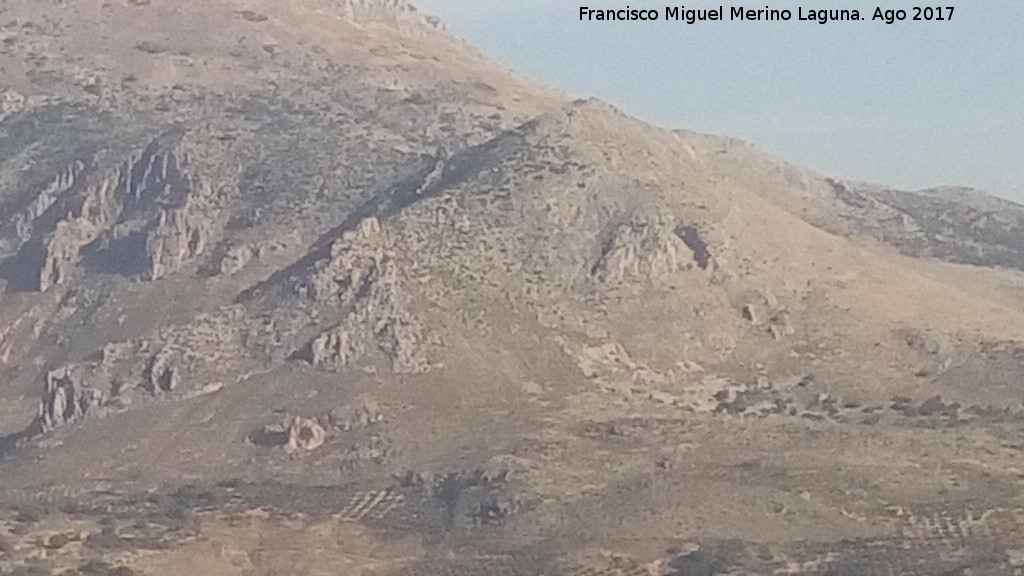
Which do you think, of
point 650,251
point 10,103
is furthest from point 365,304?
point 10,103

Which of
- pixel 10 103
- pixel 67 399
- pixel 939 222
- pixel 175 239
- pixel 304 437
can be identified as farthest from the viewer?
pixel 939 222

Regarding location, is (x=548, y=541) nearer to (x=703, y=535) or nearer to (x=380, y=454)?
(x=703, y=535)

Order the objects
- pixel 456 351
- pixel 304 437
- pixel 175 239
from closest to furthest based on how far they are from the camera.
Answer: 1. pixel 304 437
2. pixel 456 351
3. pixel 175 239

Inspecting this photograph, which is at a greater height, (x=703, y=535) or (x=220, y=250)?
(x=220, y=250)

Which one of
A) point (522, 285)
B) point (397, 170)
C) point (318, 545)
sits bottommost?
point (318, 545)

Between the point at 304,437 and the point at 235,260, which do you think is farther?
the point at 235,260

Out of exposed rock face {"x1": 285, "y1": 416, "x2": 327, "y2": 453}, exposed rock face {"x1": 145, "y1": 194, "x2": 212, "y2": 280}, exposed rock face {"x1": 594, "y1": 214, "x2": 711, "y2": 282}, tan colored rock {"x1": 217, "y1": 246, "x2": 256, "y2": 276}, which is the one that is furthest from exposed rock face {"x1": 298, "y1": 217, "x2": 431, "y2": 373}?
exposed rock face {"x1": 145, "y1": 194, "x2": 212, "y2": 280}

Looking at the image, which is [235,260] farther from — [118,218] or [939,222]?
[939,222]

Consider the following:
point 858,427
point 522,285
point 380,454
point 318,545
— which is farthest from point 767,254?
point 318,545

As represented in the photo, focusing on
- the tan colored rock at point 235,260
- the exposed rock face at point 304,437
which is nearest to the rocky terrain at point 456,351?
the exposed rock face at point 304,437
